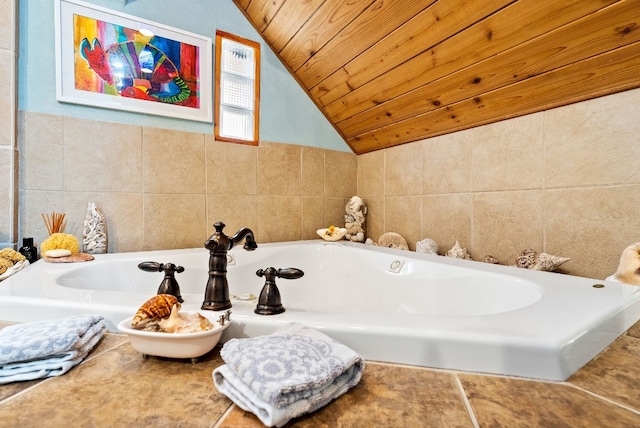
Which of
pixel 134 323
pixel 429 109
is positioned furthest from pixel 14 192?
pixel 429 109

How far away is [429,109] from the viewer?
163 centimetres

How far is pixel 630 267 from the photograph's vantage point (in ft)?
3.00

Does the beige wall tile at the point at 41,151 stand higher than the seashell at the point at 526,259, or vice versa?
the beige wall tile at the point at 41,151

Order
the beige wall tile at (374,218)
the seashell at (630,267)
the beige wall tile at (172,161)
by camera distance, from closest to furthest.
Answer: the seashell at (630,267), the beige wall tile at (172,161), the beige wall tile at (374,218)

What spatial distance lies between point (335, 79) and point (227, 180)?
85 cm

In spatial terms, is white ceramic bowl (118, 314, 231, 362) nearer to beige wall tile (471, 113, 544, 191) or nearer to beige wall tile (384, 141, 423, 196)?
beige wall tile (471, 113, 544, 191)

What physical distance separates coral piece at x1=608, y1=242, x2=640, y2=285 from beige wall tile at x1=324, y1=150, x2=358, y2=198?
1.52 m

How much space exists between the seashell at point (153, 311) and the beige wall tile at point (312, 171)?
1.52 m

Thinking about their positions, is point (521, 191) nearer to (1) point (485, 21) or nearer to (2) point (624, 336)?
(1) point (485, 21)

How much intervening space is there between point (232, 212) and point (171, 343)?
1348mm

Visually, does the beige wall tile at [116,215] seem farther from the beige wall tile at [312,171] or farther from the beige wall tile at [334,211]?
the beige wall tile at [334,211]

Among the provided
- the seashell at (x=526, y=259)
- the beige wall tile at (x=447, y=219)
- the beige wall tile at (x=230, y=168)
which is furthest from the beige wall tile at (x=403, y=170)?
the beige wall tile at (x=230, y=168)

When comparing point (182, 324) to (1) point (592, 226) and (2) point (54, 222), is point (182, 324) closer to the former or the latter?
(2) point (54, 222)

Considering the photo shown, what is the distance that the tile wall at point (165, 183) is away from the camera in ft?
4.72
